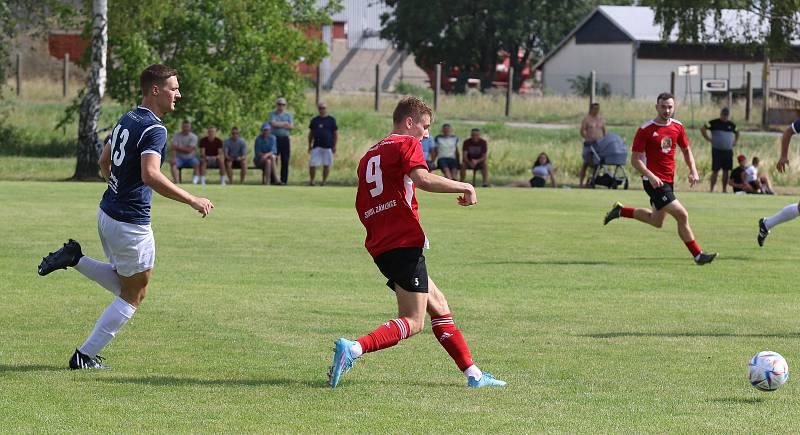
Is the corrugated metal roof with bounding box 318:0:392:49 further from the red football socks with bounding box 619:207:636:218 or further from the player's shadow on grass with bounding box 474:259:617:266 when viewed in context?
the player's shadow on grass with bounding box 474:259:617:266

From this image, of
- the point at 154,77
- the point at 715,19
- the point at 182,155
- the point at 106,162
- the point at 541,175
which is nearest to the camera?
the point at 154,77

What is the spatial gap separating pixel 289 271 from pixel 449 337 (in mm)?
6400

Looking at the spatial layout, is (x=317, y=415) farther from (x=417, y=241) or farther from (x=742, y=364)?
(x=742, y=364)

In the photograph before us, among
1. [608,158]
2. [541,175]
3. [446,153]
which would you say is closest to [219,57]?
[446,153]

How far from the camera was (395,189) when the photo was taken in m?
7.75

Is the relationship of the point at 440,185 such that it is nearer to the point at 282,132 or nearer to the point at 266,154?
the point at 266,154

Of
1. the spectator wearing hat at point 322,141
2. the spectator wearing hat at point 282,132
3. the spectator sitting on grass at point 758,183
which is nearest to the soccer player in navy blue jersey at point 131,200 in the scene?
the spectator wearing hat at point 322,141

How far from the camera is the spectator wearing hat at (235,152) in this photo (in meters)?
30.7

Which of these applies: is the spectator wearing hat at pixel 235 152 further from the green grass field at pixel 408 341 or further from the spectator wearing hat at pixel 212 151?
the green grass field at pixel 408 341

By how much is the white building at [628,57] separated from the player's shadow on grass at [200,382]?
57.2 meters

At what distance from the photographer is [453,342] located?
25.6ft

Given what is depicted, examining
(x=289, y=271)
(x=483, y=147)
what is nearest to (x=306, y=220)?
(x=289, y=271)

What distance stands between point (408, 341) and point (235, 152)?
21.8 m

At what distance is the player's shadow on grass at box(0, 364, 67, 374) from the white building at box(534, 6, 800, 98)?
188ft
